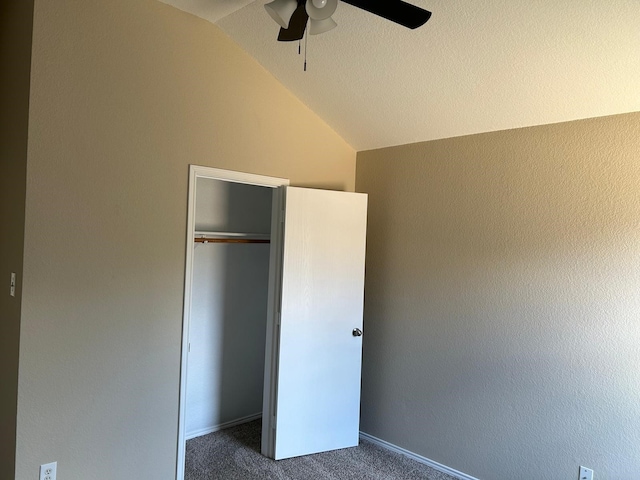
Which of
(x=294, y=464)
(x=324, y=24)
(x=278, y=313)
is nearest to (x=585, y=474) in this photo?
(x=294, y=464)

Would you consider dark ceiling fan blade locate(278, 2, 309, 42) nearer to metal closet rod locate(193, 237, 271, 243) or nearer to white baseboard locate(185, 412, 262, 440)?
metal closet rod locate(193, 237, 271, 243)

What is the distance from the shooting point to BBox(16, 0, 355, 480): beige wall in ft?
7.07

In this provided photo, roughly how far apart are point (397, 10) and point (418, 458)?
2.92m

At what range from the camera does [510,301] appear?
2750 mm

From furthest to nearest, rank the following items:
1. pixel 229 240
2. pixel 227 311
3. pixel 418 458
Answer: pixel 227 311
pixel 229 240
pixel 418 458

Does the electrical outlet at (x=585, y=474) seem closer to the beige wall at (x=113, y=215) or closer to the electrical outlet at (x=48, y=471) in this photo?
the beige wall at (x=113, y=215)

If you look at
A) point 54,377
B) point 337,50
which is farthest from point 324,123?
point 54,377

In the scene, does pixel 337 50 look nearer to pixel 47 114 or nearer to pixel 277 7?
pixel 277 7

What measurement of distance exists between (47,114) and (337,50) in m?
1.63

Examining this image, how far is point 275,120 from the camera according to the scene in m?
3.13

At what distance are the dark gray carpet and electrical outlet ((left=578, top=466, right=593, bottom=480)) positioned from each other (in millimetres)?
814

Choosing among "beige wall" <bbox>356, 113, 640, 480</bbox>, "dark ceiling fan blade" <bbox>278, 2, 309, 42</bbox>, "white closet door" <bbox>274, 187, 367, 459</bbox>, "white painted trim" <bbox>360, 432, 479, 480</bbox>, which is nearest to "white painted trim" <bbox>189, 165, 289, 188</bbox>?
"white closet door" <bbox>274, 187, 367, 459</bbox>

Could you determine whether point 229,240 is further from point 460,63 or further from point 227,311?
point 460,63

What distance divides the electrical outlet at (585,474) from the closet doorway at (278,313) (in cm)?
151
